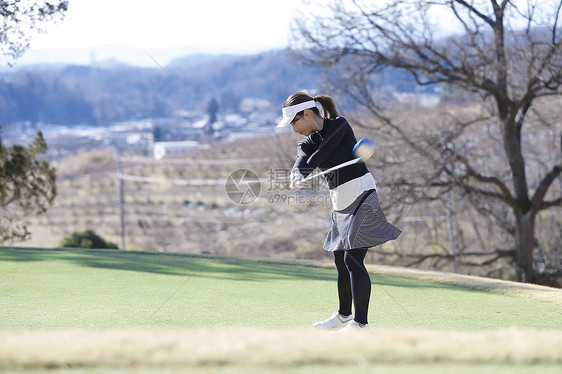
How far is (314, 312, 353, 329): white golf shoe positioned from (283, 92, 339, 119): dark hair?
1484 millimetres

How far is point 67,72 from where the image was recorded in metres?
60.0

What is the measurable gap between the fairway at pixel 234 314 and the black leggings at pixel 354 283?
0.34m

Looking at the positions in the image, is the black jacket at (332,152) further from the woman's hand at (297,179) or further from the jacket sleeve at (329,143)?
the woman's hand at (297,179)

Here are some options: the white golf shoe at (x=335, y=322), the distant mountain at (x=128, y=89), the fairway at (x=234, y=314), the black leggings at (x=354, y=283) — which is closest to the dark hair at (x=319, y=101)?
the black leggings at (x=354, y=283)

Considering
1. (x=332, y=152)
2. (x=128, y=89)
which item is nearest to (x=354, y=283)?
(x=332, y=152)

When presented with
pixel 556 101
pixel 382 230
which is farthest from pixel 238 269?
pixel 556 101

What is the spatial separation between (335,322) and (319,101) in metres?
1.63

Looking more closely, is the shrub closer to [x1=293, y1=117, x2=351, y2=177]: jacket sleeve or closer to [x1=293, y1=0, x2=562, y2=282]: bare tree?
[x1=293, y1=0, x2=562, y2=282]: bare tree

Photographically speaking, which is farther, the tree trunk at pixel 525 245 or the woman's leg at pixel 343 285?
the tree trunk at pixel 525 245

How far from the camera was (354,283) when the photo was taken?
4625mm

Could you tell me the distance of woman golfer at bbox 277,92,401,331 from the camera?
464cm

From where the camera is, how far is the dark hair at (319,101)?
482 cm

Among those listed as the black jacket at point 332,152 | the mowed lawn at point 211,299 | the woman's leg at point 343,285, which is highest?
the black jacket at point 332,152

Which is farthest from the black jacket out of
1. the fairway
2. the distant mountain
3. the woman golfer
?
the distant mountain
